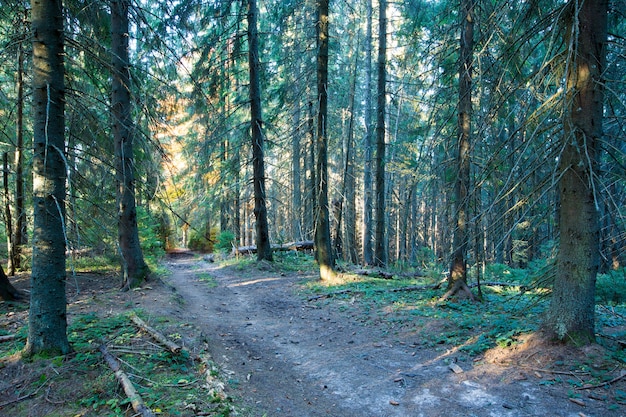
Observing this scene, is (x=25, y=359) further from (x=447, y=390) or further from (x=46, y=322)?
(x=447, y=390)

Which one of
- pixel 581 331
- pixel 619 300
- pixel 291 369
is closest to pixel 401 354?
pixel 291 369

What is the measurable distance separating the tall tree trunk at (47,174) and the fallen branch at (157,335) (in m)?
1.30

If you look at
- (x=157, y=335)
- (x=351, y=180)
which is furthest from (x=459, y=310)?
(x=351, y=180)

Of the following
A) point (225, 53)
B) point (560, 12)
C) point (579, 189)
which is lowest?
point (579, 189)

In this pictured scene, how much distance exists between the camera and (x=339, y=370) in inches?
211

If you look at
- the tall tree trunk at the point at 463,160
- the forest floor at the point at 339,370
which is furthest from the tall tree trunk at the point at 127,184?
the tall tree trunk at the point at 463,160

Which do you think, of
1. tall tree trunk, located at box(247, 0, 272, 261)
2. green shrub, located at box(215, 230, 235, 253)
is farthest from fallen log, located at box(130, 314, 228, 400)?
green shrub, located at box(215, 230, 235, 253)

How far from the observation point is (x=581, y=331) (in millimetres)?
4633

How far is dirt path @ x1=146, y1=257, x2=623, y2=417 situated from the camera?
413 cm

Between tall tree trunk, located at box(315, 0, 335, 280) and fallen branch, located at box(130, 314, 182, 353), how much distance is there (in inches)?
234

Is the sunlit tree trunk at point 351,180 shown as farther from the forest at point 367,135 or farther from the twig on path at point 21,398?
the twig on path at point 21,398

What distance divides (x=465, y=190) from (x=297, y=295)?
16.7 ft

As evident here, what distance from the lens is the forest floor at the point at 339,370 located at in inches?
149

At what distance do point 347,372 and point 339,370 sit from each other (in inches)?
5.7
